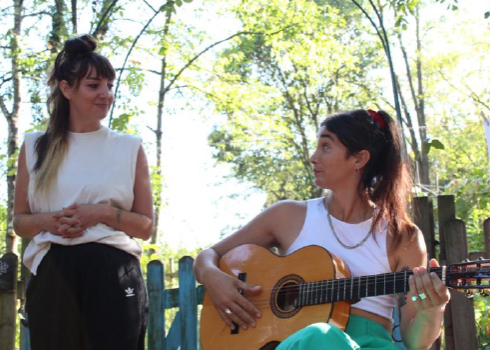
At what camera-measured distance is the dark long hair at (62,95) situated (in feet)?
8.96

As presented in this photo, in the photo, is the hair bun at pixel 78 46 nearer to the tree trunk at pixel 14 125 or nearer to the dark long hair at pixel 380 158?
the dark long hair at pixel 380 158

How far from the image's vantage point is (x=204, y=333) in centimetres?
292

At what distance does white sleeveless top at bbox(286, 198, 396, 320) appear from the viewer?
270 cm

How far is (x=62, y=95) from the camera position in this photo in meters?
Result: 2.89

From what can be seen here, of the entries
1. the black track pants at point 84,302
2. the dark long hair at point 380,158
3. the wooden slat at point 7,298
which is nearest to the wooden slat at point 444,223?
the dark long hair at point 380,158

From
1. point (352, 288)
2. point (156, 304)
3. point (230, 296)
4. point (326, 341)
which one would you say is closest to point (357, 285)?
point (352, 288)

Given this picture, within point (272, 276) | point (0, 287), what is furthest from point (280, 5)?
point (272, 276)

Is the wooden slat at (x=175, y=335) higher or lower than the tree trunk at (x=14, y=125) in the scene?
lower

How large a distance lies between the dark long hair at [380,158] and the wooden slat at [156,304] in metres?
1.41

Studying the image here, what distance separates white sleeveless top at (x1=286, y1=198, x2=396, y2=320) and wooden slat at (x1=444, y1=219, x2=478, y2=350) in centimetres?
92

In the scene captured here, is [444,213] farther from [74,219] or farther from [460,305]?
[74,219]

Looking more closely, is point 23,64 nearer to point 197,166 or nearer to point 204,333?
point 204,333

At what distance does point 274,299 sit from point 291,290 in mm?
89

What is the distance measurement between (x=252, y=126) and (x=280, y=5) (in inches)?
110
